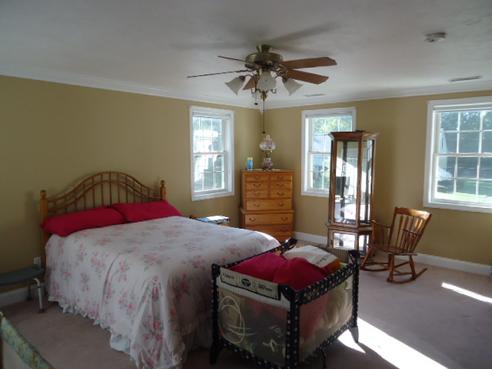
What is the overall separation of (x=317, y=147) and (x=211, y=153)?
1.71 meters

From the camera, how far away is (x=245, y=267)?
8.13 feet

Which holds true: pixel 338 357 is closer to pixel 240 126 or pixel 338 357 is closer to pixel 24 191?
pixel 24 191

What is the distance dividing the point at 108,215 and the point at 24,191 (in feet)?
2.69

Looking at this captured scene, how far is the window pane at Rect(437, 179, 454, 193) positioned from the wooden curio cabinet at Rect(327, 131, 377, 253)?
33.6 inches

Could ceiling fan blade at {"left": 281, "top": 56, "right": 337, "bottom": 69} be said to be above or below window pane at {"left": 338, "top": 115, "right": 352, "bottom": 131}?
above

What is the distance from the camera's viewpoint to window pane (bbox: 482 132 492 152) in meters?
4.25

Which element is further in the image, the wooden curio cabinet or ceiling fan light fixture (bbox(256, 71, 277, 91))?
the wooden curio cabinet

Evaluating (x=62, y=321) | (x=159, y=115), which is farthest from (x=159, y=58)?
(x=62, y=321)

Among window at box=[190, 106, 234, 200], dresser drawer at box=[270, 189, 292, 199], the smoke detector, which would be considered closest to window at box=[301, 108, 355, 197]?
dresser drawer at box=[270, 189, 292, 199]

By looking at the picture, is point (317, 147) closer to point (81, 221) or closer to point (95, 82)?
point (95, 82)

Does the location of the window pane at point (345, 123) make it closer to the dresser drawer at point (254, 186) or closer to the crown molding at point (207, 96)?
the crown molding at point (207, 96)

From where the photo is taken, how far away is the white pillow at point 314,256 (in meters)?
2.55

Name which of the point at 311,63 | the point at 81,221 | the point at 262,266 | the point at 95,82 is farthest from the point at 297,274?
the point at 95,82

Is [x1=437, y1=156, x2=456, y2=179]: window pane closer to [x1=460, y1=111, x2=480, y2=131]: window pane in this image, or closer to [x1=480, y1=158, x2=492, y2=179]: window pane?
[x1=480, y1=158, x2=492, y2=179]: window pane
